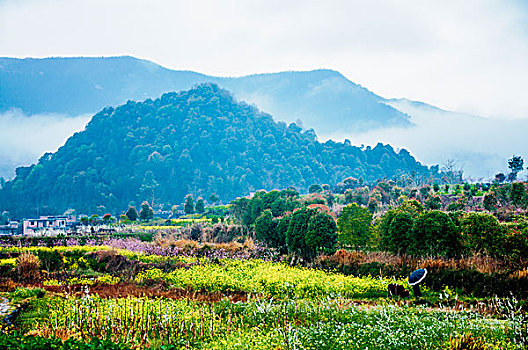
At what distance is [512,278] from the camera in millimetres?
13469

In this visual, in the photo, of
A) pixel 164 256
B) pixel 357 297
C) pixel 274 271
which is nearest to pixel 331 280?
pixel 357 297

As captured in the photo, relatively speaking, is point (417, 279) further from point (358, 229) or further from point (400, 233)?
point (358, 229)

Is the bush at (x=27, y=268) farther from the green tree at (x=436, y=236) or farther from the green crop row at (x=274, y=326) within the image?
the green tree at (x=436, y=236)

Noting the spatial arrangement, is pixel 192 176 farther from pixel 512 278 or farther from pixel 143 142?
pixel 512 278

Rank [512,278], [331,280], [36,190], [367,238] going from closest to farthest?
[512,278] → [331,280] → [367,238] → [36,190]

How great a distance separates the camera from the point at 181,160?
454ft

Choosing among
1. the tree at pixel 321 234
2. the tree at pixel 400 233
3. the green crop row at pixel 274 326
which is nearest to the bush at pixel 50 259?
the green crop row at pixel 274 326

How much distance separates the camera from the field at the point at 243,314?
8.55 metres

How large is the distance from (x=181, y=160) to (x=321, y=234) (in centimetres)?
12084

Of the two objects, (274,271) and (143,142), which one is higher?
(143,142)

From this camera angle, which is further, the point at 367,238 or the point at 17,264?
the point at 367,238

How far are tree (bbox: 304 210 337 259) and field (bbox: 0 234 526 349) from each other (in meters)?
4.07

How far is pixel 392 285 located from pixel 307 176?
5280 inches

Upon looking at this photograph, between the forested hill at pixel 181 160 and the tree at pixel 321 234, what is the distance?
10494 centimetres
